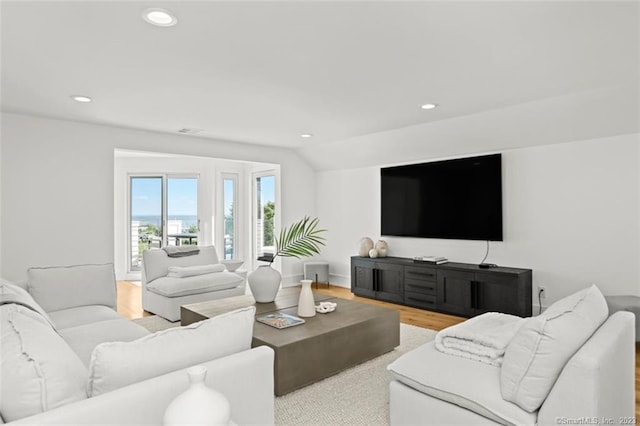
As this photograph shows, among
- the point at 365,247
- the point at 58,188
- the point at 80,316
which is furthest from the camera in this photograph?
the point at 365,247

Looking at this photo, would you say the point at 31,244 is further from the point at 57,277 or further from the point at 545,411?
the point at 545,411

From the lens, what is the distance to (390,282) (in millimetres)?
5586

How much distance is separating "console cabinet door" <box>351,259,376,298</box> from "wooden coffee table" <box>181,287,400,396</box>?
1.98m

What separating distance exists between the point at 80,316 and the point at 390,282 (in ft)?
12.4

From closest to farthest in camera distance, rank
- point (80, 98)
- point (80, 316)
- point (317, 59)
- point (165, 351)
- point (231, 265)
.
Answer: point (165, 351) → point (317, 59) → point (80, 316) → point (80, 98) → point (231, 265)

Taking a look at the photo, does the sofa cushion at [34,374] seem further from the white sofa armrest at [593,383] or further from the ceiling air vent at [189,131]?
the ceiling air vent at [189,131]

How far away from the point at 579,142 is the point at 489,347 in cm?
330

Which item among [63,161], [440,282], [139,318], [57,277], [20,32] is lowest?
[139,318]

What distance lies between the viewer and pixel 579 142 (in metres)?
4.34

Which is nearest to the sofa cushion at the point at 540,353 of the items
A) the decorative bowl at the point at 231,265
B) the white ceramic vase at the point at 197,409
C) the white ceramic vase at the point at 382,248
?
the white ceramic vase at the point at 197,409

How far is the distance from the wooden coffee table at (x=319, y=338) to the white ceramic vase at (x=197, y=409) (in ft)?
5.25

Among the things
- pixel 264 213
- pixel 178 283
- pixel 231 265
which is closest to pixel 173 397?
pixel 178 283

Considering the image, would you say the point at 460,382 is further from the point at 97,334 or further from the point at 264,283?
the point at 97,334

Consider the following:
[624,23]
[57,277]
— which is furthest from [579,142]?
[57,277]
